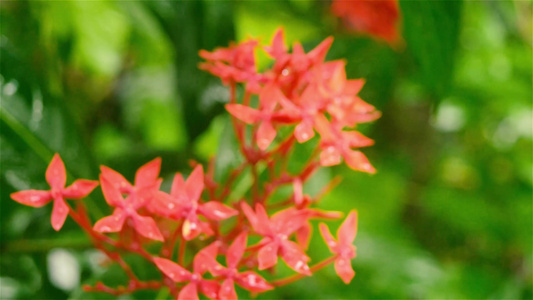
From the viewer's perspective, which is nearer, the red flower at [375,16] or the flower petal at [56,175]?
the flower petal at [56,175]

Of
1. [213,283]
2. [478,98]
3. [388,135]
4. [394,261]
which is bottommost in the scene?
[213,283]

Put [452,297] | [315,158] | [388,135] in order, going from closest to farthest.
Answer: [315,158]
[452,297]
[388,135]

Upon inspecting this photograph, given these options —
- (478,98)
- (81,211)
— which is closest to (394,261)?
(478,98)

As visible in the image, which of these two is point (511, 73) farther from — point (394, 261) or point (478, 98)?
point (394, 261)

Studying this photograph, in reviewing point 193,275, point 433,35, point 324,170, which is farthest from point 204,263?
point 324,170

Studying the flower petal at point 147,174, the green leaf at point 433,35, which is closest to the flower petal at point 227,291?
the flower petal at point 147,174

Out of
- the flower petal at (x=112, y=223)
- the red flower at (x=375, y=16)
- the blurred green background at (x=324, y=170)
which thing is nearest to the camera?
the flower petal at (x=112, y=223)

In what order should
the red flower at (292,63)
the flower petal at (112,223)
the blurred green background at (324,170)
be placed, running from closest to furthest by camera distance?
1. the flower petal at (112,223)
2. the red flower at (292,63)
3. the blurred green background at (324,170)

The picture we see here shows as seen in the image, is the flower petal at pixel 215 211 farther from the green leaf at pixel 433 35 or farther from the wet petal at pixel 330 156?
the green leaf at pixel 433 35
